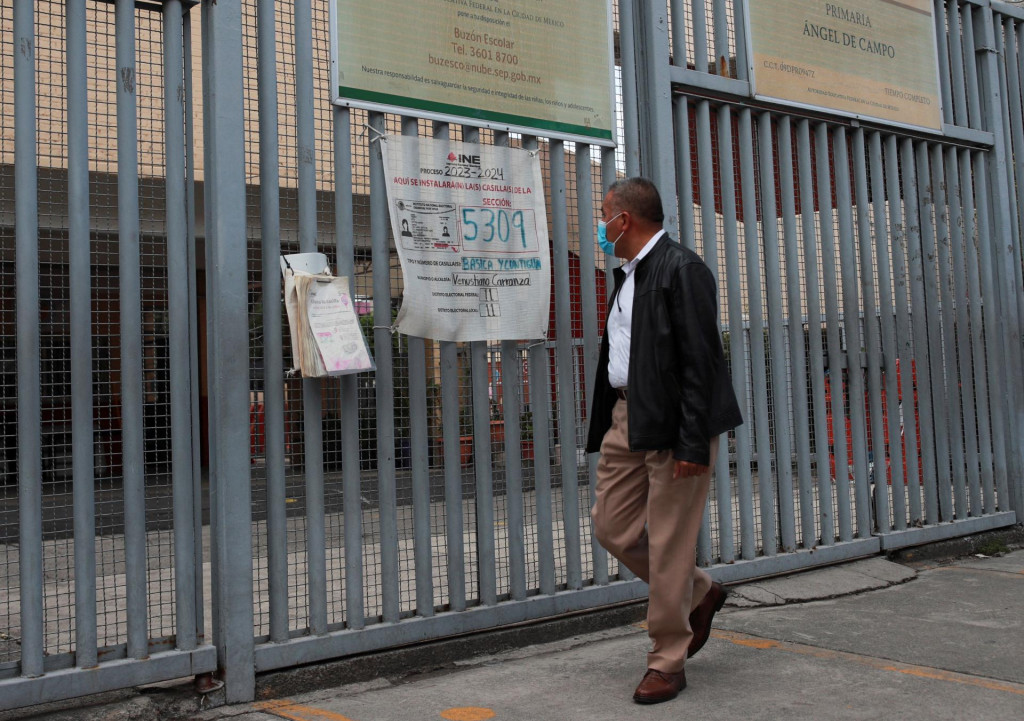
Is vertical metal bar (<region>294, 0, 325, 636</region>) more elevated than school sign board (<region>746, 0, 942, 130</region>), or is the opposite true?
school sign board (<region>746, 0, 942, 130</region>)

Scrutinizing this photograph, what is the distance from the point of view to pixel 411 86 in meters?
4.64

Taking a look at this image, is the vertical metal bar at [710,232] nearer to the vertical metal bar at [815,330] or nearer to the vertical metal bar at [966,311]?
the vertical metal bar at [815,330]

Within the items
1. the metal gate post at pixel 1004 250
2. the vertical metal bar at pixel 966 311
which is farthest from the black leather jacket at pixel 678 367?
the metal gate post at pixel 1004 250

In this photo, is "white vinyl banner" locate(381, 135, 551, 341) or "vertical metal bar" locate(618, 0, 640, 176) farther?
"vertical metal bar" locate(618, 0, 640, 176)

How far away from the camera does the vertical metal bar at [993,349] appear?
7293mm

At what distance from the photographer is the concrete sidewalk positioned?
3.73 metres

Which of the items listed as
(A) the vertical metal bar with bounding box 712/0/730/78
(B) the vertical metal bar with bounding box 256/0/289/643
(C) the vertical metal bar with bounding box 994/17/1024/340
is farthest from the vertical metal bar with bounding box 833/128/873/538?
(B) the vertical metal bar with bounding box 256/0/289/643

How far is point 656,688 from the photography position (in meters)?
3.81

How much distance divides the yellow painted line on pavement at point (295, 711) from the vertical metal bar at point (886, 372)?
4137mm

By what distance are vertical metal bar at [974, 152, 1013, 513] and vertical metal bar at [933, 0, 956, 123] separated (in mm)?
517

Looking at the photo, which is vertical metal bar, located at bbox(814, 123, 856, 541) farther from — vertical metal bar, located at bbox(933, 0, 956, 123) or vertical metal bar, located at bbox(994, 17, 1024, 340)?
vertical metal bar, located at bbox(994, 17, 1024, 340)

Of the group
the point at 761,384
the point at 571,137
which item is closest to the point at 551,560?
the point at 761,384

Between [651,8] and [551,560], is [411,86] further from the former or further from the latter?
[551,560]

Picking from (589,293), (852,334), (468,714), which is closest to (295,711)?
(468,714)
